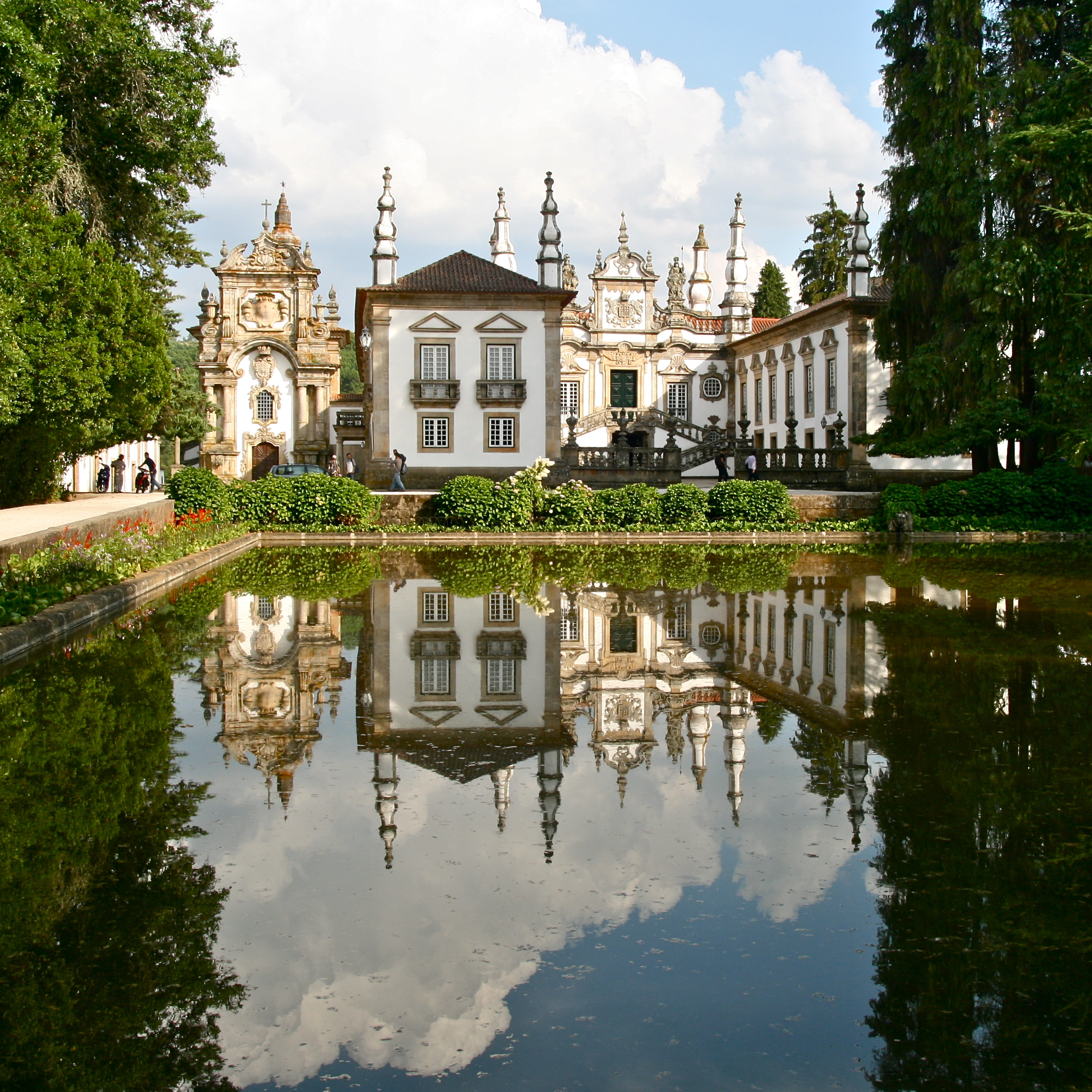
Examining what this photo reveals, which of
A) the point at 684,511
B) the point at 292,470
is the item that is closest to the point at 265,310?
the point at 292,470

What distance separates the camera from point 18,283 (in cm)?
1557

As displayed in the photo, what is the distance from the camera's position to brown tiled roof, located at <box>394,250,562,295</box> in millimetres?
34719

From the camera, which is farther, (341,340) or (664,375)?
(341,340)

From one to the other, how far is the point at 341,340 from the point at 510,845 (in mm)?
49131

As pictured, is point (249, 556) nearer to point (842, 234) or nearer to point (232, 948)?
point (232, 948)

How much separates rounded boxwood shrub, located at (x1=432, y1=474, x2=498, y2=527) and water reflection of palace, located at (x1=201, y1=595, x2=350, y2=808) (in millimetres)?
13177

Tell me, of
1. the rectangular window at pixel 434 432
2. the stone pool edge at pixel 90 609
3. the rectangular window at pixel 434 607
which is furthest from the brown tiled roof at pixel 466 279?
the rectangular window at pixel 434 607

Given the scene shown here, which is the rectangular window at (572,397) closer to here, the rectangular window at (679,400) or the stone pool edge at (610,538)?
the rectangular window at (679,400)

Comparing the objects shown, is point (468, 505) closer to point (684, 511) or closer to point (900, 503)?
point (684, 511)

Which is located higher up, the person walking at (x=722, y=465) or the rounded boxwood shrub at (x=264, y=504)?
the person walking at (x=722, y=465)

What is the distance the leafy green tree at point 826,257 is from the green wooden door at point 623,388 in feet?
32.3

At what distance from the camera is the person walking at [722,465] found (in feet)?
110

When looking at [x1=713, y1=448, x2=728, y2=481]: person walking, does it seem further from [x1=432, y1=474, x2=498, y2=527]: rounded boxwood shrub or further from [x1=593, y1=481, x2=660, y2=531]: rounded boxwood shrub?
[x1=432, y1=474, x2=498, y2=527]: rounded boxwood shrub

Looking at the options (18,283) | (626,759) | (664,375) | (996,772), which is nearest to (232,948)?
(626,759)
